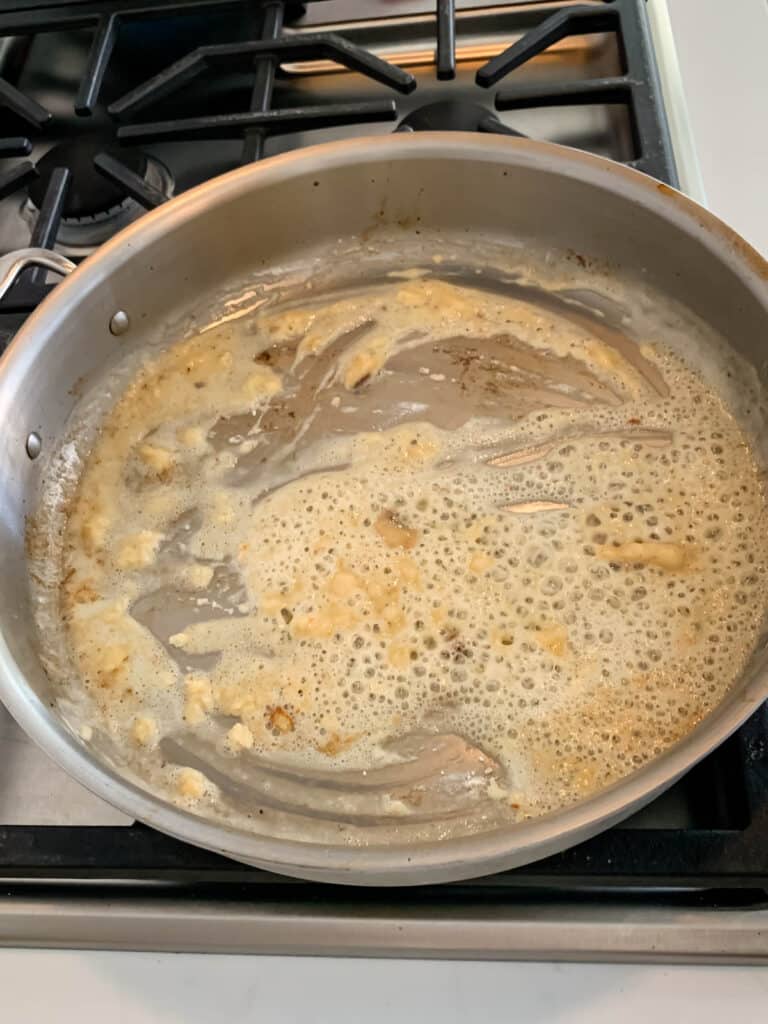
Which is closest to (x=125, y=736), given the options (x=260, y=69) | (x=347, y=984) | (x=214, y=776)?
(x=214, y=776)

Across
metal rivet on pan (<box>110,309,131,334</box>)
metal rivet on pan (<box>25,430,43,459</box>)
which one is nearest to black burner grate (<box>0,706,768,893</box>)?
metal rivet on pan (<box>25,430,43,459</box>)

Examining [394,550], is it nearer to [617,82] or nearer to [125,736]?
[125,736]

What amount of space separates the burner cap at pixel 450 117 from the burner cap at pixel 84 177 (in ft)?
0.78

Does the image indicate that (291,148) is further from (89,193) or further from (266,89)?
(89,193)

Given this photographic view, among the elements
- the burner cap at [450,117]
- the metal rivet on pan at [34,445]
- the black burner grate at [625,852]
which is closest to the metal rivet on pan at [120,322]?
the metal rivet on pan at [34,445]

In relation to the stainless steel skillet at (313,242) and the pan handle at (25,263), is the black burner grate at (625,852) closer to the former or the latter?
the stainless steel skillet at (313,242)

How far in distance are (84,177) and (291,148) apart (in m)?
0.18

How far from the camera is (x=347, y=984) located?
470mm

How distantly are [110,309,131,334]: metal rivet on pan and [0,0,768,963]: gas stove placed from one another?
6cm

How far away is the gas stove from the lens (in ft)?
1.55

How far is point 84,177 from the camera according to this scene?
778mm

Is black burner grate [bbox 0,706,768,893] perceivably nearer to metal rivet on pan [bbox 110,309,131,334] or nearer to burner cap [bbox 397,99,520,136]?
metal rivet on pan [bbox 110,309,131,334]

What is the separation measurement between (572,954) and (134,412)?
52 centimetres

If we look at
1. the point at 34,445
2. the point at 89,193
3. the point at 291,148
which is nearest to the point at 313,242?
the point at 291,148
